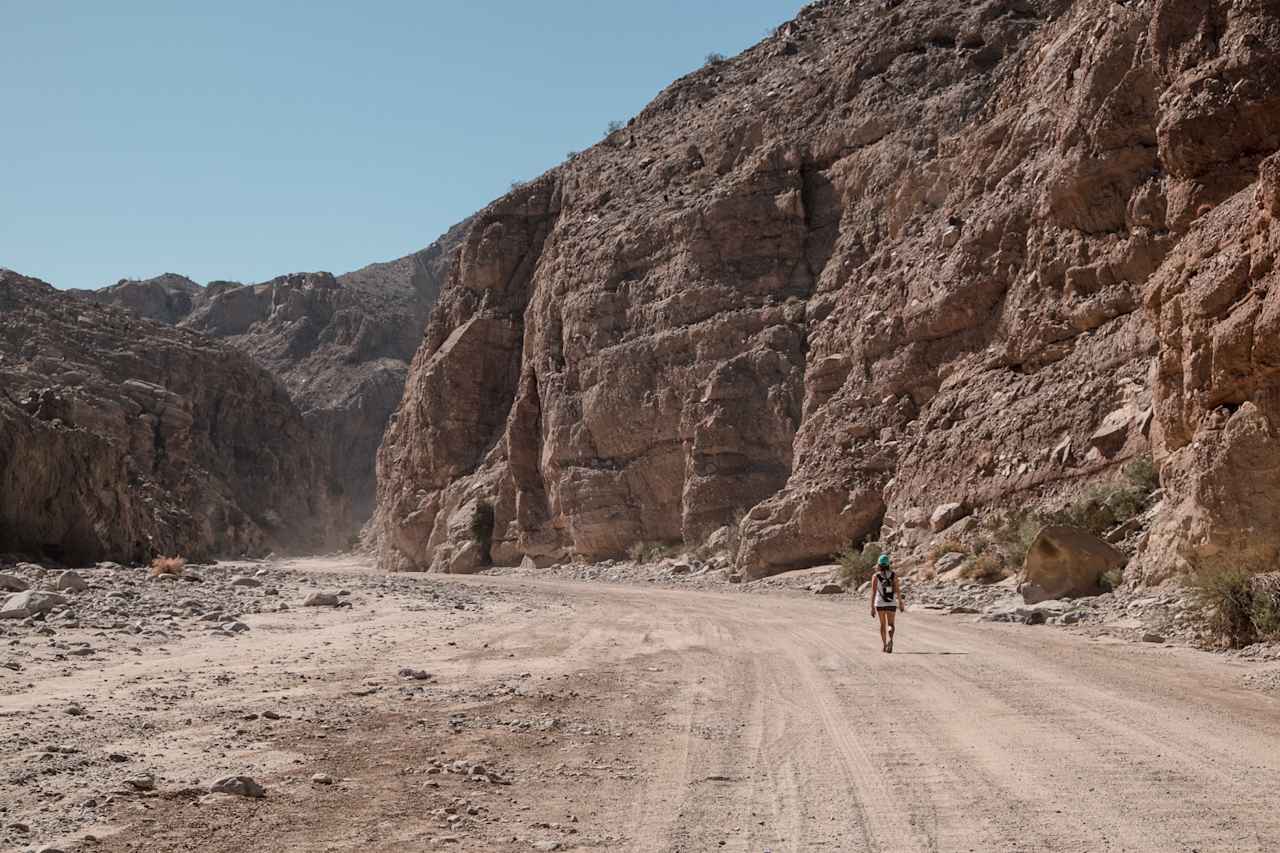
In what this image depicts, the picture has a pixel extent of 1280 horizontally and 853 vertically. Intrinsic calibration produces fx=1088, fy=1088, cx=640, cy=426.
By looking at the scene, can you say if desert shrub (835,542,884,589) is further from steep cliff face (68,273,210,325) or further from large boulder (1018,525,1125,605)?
steep cliff face (68,273,210,325)

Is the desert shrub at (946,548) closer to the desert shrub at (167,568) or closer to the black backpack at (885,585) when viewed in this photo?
the black backpack at (885,585)

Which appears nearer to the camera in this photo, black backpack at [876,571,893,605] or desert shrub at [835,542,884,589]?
black backpack at [876,571,893,605]

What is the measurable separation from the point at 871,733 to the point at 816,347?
26743 mm

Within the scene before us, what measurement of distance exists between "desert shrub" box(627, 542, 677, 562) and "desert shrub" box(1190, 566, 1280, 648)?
85.8ft

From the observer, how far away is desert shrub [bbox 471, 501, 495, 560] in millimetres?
47531

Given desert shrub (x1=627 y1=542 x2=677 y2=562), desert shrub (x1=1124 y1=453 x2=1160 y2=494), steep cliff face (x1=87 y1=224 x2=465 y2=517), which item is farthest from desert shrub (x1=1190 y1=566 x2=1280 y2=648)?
steep cliff face (x1=87 y1=224 x2=465 y2=517)

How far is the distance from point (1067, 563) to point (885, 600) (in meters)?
5.07

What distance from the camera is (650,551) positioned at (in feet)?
126

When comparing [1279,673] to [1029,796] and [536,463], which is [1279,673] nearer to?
[1029,796]

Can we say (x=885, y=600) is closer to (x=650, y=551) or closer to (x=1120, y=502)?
(x=1120, y=502)

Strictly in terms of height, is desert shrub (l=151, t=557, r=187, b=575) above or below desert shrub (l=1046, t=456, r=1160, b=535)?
below

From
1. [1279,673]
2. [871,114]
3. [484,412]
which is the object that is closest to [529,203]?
[484,412]

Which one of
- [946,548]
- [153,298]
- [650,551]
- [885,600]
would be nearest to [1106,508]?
[946,548]

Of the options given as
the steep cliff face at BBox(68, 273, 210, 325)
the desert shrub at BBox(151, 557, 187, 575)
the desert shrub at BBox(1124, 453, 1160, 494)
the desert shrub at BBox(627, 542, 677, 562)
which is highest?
the steep cliff face at BBox(68, 273, 210, 325)
